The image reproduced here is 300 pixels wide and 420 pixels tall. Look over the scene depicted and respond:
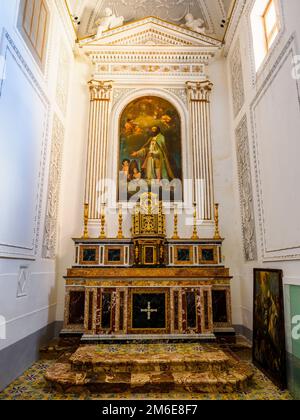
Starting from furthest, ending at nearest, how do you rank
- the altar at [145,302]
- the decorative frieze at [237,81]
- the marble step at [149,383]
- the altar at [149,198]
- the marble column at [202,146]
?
the marble column at [202,146] < the decorative frieze at [237,81] < the altar at [149,198] < the altar at [145,302] < the marble step at [149,383]

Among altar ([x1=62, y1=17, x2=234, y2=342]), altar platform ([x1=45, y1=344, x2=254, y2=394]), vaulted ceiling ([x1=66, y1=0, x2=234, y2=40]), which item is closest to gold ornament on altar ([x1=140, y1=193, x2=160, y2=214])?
altar ([x1=62, y1=17, x2=234, y2=342])

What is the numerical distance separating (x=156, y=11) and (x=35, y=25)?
13.1 feet

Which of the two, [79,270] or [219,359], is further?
[79,270]

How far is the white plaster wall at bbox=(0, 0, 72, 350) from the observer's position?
3.87 metres

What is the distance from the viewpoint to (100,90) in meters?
7.15

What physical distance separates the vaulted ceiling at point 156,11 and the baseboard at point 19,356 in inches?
268

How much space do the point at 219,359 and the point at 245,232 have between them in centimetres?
265

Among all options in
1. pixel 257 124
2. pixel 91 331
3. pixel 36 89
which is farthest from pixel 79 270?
pixel 257 124

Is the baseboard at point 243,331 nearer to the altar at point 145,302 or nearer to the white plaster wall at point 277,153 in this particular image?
the white plaster wall at point 277,153

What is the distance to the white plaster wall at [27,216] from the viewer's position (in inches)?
152

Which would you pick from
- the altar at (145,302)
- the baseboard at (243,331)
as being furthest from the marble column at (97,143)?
the baseboard at (243,331)

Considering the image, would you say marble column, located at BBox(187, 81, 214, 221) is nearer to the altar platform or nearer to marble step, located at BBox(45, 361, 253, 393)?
the altar platform

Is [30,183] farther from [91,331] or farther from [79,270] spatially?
[91,331]

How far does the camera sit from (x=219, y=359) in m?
3.97
